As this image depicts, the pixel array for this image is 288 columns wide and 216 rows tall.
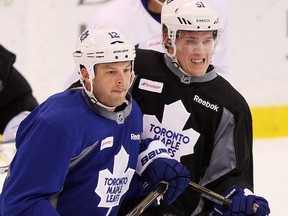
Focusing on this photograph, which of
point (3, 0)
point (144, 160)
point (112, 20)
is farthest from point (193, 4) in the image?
point (3, 0)

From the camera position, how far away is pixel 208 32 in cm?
303

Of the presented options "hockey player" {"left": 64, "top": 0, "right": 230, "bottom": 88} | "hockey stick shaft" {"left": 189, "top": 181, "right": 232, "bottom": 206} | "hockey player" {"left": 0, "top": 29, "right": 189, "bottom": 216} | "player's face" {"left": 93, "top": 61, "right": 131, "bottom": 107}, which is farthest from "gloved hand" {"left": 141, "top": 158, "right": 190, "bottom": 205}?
"hockey player" {"left": 64, "top": 0, "right": 230, "bottom": 88}

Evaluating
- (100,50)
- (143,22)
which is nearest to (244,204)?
(100,50)

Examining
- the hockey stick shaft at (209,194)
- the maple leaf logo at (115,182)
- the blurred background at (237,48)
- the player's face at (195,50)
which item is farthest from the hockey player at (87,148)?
the blurred background at (237,48)

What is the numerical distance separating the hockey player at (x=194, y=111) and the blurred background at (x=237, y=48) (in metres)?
2.00

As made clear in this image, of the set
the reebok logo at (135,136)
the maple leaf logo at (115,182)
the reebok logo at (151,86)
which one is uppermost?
the reebok logo at (151,86)

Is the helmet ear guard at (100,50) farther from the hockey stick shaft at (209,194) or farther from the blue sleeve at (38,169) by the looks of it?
the hockey stick shaft at (209,194)

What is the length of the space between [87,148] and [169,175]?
280 millimetres

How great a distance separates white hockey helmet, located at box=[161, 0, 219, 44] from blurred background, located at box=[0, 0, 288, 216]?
2.10 metres

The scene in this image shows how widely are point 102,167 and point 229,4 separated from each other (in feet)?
9.24

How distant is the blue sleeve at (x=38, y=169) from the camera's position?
2.64 m

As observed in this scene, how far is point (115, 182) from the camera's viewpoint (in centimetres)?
283

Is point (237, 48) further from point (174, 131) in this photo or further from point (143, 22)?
point (174, 131)

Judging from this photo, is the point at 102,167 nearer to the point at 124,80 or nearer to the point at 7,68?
the point at 124,80
